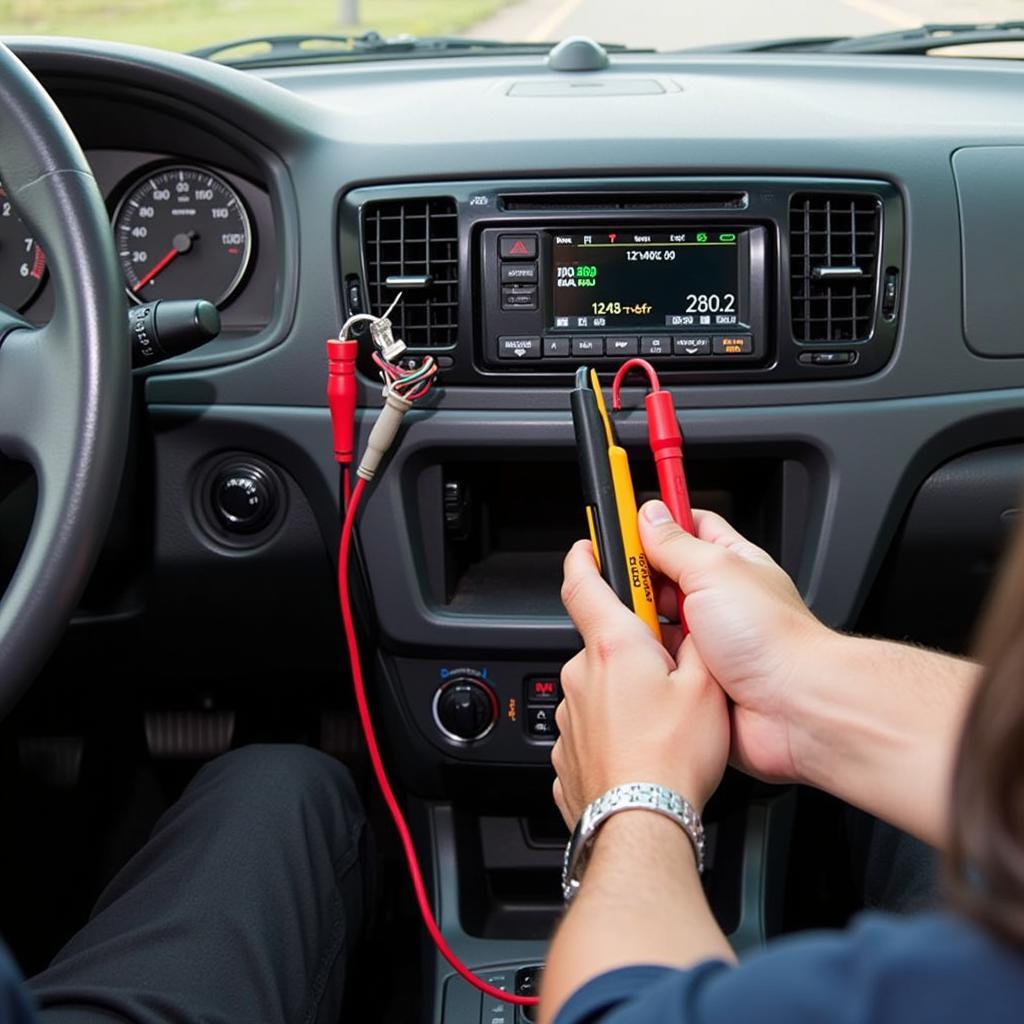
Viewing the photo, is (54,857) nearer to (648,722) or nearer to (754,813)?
(754,813)

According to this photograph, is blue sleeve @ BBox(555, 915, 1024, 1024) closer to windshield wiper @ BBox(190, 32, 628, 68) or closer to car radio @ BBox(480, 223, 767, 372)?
car radio @ BBox(480, 223, 767, 372)

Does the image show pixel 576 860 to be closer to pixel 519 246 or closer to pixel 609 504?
pixel 609 504

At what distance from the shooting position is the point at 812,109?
1722mm

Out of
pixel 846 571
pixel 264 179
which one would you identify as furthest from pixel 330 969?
pixel 264 179

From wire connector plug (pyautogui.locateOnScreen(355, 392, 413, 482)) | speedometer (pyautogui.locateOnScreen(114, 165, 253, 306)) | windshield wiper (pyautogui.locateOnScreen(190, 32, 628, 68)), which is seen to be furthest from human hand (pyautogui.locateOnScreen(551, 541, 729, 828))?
windshield wiper (pyautogui.locateOnScreen(190, 32, 628, 68))

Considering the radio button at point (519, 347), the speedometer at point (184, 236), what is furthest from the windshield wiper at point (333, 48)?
the radio button at point (519, 347)

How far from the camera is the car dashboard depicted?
156 cm

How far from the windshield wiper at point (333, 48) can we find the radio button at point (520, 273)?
2.44ft

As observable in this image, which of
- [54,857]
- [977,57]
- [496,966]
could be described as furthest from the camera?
[977,57]

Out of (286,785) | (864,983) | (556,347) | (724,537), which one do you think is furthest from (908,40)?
(864,983)

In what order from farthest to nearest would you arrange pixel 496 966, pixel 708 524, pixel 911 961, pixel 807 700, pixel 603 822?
pixel 496 966
pixel 708 524
pixel 807 700
pixel 603 822
pixel 911 961

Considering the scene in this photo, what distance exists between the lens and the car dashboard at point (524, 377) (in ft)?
5.13

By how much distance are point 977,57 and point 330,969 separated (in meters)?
1.72

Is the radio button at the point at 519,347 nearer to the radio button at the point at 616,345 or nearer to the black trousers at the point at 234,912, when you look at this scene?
the radio button at the point at 616,345
